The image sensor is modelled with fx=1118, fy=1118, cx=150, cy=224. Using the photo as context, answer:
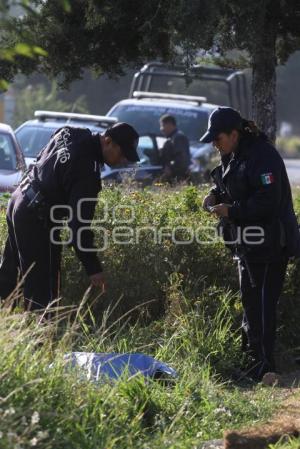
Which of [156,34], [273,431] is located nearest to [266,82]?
[156,34]

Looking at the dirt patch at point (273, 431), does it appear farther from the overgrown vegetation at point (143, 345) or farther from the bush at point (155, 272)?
the bush at point (155, 272)

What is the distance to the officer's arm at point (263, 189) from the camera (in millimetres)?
6812

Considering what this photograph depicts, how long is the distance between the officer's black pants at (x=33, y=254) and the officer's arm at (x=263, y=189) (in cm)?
115

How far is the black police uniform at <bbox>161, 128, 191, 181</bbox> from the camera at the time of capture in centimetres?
1591

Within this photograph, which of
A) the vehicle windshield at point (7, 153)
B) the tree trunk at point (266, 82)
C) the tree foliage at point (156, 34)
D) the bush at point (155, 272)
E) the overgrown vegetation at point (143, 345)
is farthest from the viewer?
the vehicle windshield at point (7, 153)

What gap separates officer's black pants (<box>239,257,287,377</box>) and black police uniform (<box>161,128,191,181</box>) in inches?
343

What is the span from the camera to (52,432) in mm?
4852

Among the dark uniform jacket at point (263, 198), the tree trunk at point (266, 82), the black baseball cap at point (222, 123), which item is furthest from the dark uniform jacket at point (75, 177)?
the tree trunk at point (266, 82)

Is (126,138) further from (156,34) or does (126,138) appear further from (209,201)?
(156,34)

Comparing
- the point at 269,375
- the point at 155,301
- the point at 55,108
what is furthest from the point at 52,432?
the point at 55,108

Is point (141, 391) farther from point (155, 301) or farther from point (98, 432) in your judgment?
point (155, 301)

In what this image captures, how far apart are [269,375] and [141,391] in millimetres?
1438

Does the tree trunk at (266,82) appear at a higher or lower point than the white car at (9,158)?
higher

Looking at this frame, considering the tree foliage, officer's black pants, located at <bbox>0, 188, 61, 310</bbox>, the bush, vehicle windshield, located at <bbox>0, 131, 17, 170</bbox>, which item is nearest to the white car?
vehicle windshield, located at <bbox>0, 131, 17, 170</bbox>
